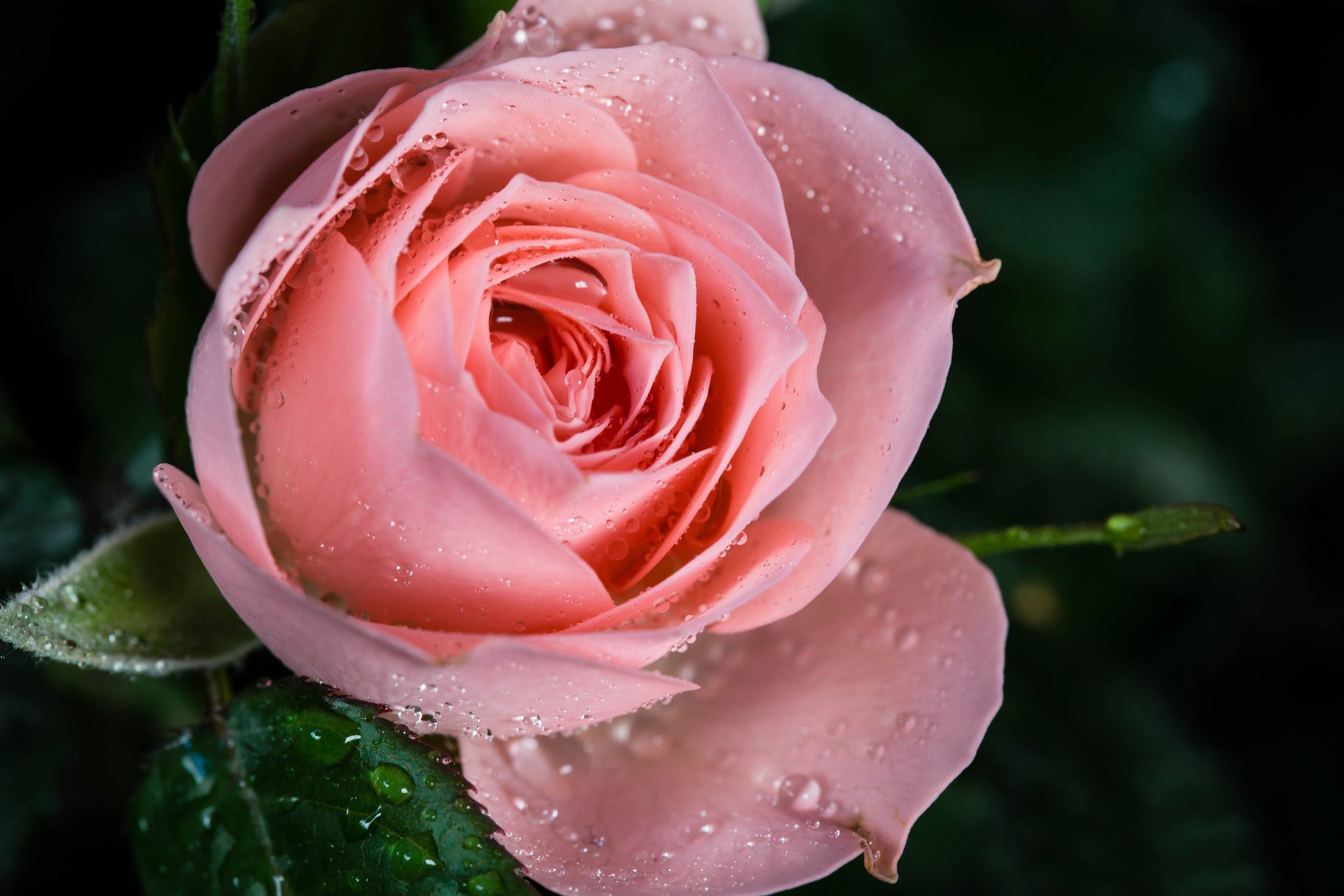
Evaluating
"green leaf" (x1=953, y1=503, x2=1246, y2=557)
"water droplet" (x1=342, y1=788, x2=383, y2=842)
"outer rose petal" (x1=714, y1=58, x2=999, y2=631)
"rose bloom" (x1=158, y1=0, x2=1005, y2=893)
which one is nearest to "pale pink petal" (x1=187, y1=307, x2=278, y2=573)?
"rose bloom" (x1=158, y1=0, x2=1005, y2=893)

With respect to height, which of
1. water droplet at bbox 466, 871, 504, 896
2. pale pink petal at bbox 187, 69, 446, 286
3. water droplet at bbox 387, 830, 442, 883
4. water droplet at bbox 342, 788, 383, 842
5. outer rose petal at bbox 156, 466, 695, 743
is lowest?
water droplet at bbox 466, 871, 504, 896

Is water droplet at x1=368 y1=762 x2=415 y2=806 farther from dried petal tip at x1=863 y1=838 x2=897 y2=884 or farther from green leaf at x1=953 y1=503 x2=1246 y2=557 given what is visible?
green leaf at x1=953 y1=503 x2=1246 y2=557

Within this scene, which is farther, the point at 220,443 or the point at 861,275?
the point at 861,275

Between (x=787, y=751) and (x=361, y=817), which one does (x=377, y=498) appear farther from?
(x=787, y=751)

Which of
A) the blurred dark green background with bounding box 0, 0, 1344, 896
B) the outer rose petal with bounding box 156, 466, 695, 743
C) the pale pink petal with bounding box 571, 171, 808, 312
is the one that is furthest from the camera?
the blurred dark green background with bounding box 0, 0, 1344, 896

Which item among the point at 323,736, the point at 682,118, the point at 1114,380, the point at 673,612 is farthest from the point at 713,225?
the point at 1114,380

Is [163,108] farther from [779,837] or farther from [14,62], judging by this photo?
[779,837]
